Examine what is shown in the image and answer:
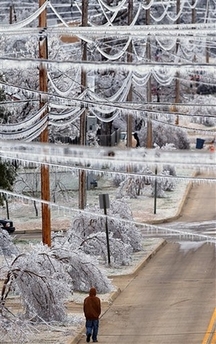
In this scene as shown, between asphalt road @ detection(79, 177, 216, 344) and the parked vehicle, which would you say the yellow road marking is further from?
the parked vehicle

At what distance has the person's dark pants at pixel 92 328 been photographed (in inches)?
849

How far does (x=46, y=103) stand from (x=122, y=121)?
31875 millimetres

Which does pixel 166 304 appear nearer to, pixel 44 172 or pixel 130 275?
pixel 130 275

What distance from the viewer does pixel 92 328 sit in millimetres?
21688

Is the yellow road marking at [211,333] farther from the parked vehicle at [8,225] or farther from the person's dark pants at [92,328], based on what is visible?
the parked vehicle at [8,225]

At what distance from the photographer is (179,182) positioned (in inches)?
1901

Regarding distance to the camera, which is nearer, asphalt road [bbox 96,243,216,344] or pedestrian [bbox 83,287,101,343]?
pedestrian [bbox 83,287,101,343]

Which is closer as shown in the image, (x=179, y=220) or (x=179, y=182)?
(x=179, y=220)

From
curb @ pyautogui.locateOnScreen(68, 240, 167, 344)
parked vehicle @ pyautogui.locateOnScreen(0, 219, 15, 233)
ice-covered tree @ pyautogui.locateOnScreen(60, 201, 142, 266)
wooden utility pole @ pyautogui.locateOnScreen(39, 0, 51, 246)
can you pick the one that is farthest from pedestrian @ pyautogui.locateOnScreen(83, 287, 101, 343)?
parked vehicle @ pyautogui.locateOnScreen(0, 219, 15, 233)

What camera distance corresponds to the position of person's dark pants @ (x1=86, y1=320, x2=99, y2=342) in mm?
21562

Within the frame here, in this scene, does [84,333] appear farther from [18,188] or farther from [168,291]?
[18,188]

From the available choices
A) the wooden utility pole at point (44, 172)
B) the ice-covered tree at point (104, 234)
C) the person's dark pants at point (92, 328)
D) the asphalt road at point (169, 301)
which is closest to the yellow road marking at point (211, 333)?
the asphalt road at point (169, 301)

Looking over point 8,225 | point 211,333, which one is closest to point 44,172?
point 211,333

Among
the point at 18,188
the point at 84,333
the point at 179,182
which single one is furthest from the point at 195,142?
the point at 84,333
